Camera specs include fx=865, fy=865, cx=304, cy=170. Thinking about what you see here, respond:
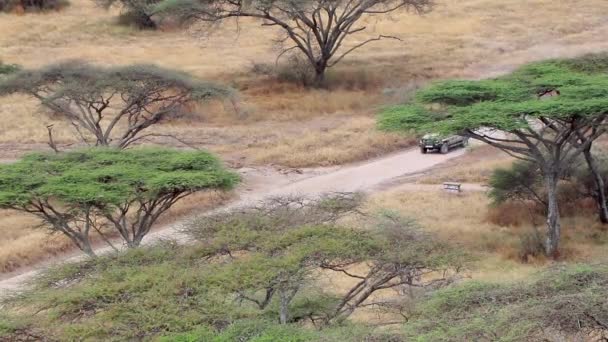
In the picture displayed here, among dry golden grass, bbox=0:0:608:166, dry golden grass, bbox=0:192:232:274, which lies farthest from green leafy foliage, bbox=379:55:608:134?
dry golden grass, bbox=0:0:608:166

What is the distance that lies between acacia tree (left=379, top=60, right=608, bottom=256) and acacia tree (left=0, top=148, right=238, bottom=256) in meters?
6.36

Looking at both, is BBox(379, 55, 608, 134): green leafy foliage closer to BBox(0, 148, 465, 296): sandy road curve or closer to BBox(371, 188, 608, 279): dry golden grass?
BBox(371, 188, 608, 279): dry golden grass

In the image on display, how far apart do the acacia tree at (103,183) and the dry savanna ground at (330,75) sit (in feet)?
13.9

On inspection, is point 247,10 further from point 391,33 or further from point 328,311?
point 328,311

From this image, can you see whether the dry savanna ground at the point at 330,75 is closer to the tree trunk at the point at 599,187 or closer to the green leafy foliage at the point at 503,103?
the tree trunk at the point at 599,187

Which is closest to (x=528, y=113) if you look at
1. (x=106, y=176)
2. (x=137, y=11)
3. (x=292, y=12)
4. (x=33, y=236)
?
(x=106, y=176)

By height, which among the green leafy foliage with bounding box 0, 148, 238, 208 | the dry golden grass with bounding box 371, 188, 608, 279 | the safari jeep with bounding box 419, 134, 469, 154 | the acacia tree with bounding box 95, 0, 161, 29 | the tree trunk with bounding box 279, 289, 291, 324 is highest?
the acacia tree with bounding box 95, 0, 161, 29

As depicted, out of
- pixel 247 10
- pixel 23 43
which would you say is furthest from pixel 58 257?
pixel 23 43

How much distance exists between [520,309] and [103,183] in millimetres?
11898

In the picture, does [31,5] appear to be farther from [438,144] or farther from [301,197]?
[301,197]

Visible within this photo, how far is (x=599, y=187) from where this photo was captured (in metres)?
27.6

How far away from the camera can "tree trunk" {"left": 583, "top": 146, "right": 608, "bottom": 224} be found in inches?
1077

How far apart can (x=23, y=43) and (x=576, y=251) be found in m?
42.8

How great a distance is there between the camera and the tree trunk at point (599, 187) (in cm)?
2737
